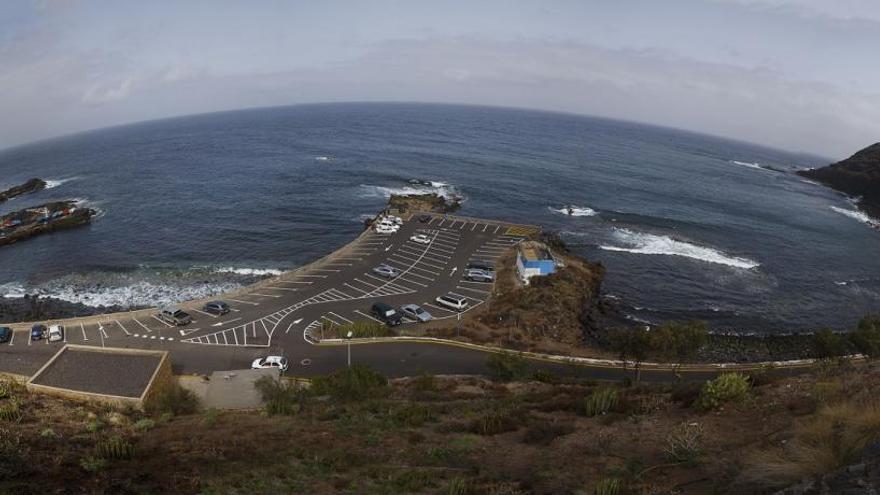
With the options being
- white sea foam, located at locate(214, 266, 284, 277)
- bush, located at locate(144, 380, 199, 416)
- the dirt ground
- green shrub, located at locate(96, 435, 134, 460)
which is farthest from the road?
green shrub, located at locate(96, 435, 134, 460)

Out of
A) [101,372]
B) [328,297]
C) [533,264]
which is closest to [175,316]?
[101,372]

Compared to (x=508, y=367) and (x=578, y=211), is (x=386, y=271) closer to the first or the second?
(x=508, y=367)

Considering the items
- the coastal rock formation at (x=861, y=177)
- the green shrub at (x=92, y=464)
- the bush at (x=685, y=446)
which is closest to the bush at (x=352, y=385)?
the green shrub at (x=92, y=464)

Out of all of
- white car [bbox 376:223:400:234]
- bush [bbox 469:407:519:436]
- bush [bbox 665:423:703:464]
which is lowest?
bush [bbox 469:407:519:436]

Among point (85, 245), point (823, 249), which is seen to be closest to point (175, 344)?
point (85, 245)

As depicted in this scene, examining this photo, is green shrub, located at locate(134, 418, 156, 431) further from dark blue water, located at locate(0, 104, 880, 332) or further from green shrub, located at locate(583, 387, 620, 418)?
dark blue water, located at locate(0, 104, 880, 332)

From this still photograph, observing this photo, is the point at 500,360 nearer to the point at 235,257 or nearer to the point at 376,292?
the point at 376,292

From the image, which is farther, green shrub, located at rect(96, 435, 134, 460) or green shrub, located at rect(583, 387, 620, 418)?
green shrub, located at rect(583, 387, 620, 418)
